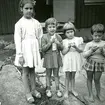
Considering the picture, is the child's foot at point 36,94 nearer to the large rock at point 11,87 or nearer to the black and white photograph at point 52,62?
the black and white photograph at point 52,62

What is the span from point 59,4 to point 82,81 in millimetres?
4901

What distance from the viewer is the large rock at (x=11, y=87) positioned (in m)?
3.81

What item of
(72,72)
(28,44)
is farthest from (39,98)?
(28,44)

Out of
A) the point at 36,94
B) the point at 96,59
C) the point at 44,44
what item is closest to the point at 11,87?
the point at 36,94

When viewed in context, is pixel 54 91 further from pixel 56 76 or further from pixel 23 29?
pixel 23 29

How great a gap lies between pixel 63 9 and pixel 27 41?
5.68 metres

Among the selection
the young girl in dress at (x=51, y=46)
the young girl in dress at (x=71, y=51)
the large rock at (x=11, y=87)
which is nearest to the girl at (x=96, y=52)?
the young girl in dress at (x=71, y=51)

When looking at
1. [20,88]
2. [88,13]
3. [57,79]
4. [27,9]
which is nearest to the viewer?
[27,9]

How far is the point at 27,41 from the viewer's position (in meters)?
3.42

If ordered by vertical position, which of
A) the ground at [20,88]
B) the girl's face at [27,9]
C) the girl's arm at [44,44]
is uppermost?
the girl's face at [27,9]

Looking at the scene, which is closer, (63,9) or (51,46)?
(51,46)

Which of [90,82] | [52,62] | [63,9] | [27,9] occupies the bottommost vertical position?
[90,82]

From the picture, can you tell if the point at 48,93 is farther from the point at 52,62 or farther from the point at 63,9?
the point at 63,9

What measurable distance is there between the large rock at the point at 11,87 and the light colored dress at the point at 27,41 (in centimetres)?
82
